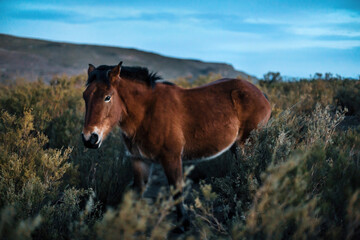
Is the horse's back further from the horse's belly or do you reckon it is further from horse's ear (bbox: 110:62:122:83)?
horse's ear (bbox: 110:62:122:83)

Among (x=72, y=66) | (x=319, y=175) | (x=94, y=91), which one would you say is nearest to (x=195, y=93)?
(x=94, y=91)

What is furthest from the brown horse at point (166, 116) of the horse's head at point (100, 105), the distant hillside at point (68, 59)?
the distant hillside at point (68, 59)

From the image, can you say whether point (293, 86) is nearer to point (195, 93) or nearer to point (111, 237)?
point (195, 93)

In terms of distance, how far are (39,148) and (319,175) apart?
4.08 meters

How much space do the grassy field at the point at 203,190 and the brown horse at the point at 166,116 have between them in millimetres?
391

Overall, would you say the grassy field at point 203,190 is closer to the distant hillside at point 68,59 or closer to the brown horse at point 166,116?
the brown horse at point 166,116

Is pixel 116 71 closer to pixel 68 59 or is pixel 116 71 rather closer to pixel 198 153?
pixel 198 153

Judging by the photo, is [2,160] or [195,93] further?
[195,93]

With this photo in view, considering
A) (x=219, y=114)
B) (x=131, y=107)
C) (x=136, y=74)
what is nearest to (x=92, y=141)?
(x=131, y=107)

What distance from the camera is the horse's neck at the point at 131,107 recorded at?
11.8 ft

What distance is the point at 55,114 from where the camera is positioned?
261 inches

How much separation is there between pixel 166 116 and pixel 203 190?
162 cm

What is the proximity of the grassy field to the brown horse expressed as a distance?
39 centimetres

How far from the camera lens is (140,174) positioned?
152 inches
